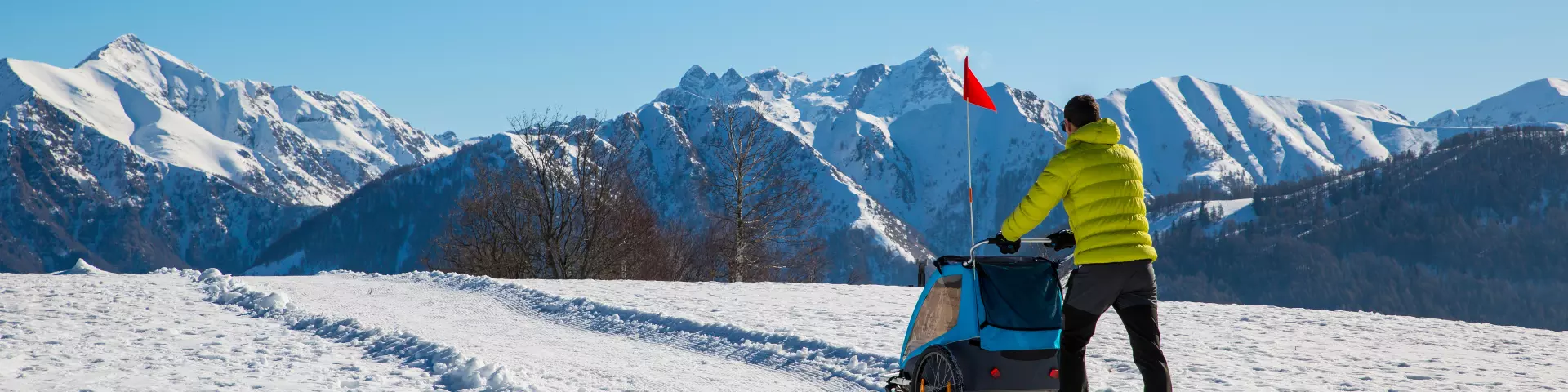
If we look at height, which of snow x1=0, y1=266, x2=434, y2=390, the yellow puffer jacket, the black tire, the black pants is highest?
the yellow puffer jacket

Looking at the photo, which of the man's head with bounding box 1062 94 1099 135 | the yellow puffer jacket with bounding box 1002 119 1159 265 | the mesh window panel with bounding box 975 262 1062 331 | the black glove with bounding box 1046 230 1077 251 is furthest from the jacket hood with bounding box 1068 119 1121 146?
the mesh window panel with bounding box 975 262 1062 331

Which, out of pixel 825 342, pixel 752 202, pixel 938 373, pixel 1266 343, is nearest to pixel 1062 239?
pixel 938 373

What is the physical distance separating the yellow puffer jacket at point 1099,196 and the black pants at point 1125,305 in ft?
0.25

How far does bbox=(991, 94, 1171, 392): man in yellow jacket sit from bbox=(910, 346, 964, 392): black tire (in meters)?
0.84

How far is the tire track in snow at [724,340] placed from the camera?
1029cm

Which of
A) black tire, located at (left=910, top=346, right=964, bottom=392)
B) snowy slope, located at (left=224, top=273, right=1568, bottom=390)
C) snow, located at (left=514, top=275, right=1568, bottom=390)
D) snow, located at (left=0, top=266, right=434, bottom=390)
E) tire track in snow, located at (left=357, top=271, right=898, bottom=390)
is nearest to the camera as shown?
black tire, located at (left=910, top=346, right=964, bottom=392)

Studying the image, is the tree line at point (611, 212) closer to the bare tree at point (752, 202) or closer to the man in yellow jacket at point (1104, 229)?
the bare tree at point (752, 202)

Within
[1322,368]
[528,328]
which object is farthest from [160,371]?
[1322,368]

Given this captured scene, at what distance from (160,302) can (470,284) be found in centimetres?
688

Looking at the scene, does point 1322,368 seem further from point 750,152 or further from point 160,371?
point 750,152

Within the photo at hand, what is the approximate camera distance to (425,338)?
39.5ft

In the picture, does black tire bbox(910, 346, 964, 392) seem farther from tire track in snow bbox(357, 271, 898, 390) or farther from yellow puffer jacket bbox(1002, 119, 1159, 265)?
tire track in snow bbox(357, 271, 898, 390)

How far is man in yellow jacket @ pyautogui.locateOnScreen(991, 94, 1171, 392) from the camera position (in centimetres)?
593

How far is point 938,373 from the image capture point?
6828 millimetres
